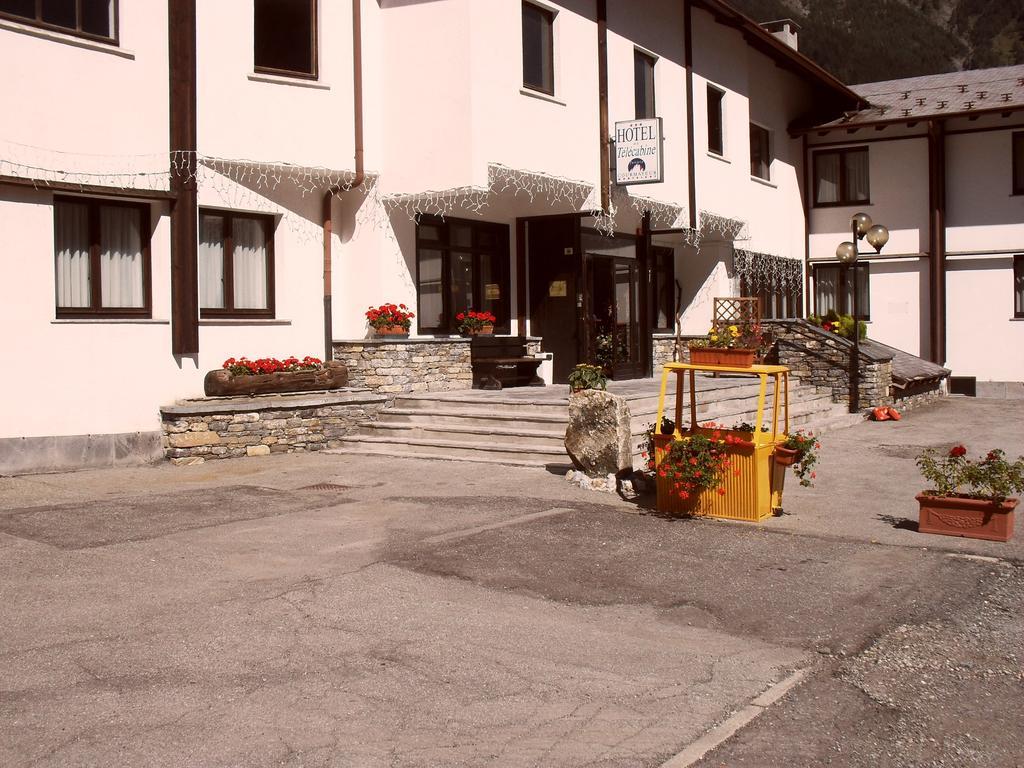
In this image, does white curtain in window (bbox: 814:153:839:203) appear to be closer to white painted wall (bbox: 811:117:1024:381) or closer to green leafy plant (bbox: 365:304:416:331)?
white painted wall (bbox: 811:117:1024:381)

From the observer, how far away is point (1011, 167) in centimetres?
2416

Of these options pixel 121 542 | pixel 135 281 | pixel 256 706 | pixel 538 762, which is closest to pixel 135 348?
pixel 135 281

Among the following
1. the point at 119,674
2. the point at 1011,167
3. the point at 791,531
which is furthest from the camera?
the point at 1011,167

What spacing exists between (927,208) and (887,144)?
1.91 metres

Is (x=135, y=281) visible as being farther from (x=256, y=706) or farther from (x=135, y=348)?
(x=256, y=706)

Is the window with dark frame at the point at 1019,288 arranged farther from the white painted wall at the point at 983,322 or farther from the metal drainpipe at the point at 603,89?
the metal drainpipe at the point at 603,89

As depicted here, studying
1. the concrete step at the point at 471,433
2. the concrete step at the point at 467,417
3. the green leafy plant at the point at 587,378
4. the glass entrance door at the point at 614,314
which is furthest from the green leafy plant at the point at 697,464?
the glass entrance door at the point at 614,314

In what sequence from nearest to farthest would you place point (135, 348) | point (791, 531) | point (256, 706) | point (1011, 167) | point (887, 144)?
point (256, 706) → point (791, 531) → point (135, 348) → point (1011, 167) → point (887, 144)

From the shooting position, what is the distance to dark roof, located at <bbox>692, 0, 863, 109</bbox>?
69.6 ft

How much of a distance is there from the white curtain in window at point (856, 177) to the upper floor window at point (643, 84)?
8934 mm

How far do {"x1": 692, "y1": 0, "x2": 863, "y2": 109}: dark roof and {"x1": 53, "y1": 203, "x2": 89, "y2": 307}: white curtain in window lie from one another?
1307cm

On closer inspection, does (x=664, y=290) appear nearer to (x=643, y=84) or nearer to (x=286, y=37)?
(x=643, y=84)

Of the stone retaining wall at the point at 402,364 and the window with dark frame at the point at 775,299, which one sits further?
the window with dark frame at the point at 775,299

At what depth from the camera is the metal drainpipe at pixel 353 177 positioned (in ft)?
50.4
